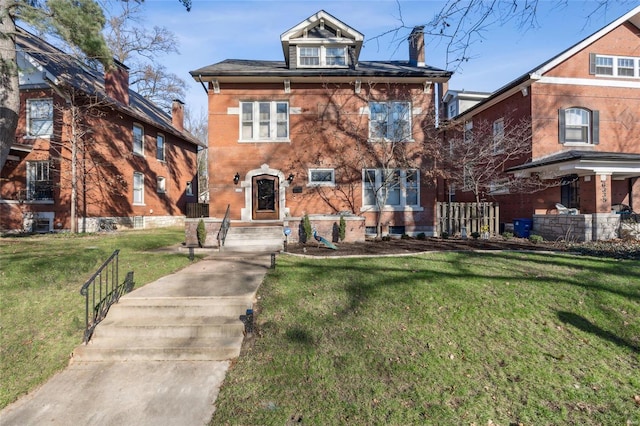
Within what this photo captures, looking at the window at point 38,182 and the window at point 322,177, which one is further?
the window at point 38,182

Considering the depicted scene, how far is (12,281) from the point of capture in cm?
628

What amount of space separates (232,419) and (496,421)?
2.66m

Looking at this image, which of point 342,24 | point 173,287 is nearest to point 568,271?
point 173,287

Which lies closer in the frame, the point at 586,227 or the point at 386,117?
the point at 586,227

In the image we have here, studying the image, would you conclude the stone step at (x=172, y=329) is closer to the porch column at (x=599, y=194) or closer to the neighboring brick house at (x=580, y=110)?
the neighboring brick house at (x=580, y=110)

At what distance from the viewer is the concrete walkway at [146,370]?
10.5ft

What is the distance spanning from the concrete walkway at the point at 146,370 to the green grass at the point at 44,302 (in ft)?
1.09

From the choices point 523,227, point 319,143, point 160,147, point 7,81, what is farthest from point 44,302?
point 160,147

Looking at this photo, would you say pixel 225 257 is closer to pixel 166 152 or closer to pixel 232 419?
pixel 232 419

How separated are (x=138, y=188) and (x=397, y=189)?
16097mm

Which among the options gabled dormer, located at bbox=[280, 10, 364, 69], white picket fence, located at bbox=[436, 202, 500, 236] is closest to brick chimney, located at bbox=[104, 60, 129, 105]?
gabled dormer, located at bbox=[280, 10, 364, 69]

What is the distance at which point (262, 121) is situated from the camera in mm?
14359

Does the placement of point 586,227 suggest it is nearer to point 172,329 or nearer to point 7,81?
point 172,329

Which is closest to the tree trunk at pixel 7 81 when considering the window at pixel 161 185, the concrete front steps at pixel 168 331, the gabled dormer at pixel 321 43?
the concrete front steps at pixel 168 331
